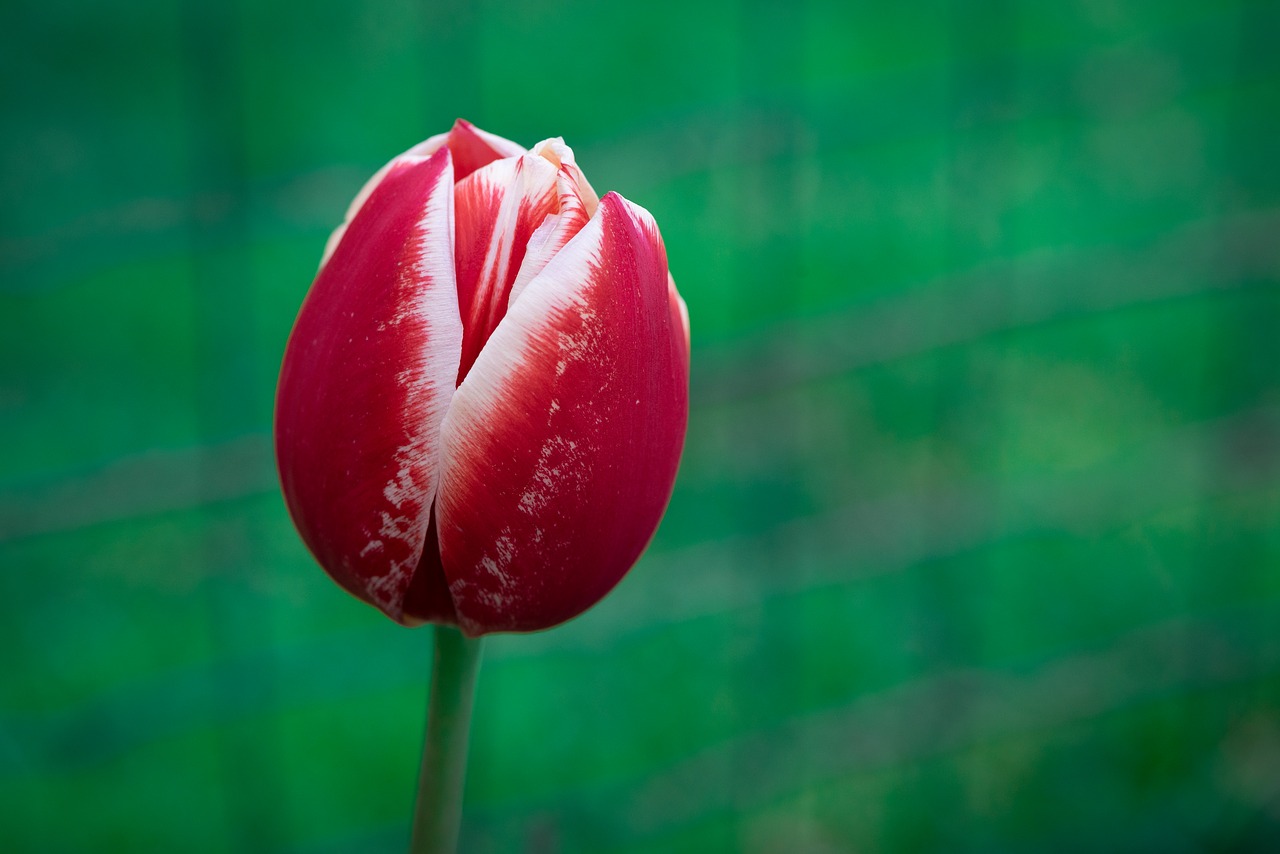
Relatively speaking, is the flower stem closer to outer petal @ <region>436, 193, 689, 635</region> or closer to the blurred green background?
outer petal @ <region>436, 193, 689, 635</region>

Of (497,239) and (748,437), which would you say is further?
(748,437)

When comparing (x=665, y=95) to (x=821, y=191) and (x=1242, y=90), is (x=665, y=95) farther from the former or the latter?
(x=1242, y=90)

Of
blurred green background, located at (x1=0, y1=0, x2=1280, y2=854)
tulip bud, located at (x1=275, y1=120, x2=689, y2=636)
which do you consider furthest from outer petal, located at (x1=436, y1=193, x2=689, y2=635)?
blurred green background, located at (x1=0, y1=0, x2=1280, y2=854)

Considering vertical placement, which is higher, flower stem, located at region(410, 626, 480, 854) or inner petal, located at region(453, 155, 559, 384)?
inner petal, located at region(453, 155, 559, 384)

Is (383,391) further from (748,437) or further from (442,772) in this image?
(748,437)

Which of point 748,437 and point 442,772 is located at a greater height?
point 442,772

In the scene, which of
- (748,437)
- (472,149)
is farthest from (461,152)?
(748,437)
